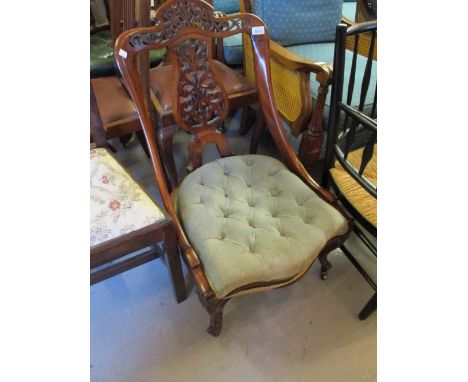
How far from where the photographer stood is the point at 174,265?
1.13m

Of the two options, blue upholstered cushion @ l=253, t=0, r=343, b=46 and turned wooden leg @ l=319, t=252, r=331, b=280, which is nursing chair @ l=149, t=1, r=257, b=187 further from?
turned wooden leg @ l=319, t=252, r=331, b=280

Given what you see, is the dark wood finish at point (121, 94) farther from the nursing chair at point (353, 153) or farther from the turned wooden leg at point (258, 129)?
the nursing chair at point (353, 153)

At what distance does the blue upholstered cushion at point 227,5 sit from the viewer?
2.08 metres

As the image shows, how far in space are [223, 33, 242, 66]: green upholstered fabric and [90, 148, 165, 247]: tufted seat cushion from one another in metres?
1.07

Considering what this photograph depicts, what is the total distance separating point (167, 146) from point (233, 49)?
78 centimetres

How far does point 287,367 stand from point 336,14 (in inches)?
66.1

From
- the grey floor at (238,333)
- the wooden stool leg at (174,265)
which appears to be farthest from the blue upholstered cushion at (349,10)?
the wooden stool leg at (174,265)

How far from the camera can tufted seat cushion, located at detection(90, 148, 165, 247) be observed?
3.08 ft

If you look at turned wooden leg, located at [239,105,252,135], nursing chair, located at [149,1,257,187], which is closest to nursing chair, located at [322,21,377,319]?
nursing chair, located at [149,1,257,187]

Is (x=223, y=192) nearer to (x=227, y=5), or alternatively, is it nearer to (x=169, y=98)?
(x=169, y=98)
